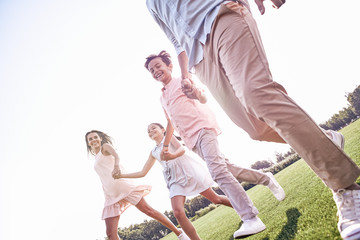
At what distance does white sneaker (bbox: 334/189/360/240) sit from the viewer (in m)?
1.32

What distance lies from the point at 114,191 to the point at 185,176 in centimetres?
Result: 164

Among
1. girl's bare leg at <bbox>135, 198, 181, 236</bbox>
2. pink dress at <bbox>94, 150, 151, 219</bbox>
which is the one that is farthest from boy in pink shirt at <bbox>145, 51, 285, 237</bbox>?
pink dress at <bbox>94, 150, 151, 219</bbox>

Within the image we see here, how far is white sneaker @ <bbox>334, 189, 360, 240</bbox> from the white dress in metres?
2.60

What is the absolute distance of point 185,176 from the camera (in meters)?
4.18

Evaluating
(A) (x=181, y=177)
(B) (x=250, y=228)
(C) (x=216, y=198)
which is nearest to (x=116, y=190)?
(A) (x=181, y=177)

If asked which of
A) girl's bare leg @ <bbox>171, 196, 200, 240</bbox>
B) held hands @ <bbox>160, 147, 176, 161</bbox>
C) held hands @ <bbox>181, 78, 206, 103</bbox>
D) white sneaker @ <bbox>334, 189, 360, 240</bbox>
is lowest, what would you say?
white sneaker @ <bbox>334, 189, 360, 240</bbox>

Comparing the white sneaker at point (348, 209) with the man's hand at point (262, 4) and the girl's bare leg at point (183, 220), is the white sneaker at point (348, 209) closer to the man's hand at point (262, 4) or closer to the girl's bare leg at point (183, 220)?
the man's hand at point (262, 4)

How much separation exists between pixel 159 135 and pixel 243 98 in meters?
3.58

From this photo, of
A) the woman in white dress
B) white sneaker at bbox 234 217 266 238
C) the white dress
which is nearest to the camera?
white sneaker at bbox 234 217 266 238

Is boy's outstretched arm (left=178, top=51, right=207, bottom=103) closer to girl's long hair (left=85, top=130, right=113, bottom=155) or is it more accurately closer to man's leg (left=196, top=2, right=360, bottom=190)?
man's leg (left=196, top=2, right=360, bottom=190)

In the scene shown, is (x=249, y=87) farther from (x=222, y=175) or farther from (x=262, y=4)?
(x=222, y=175)

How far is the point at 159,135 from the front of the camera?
5133 mm

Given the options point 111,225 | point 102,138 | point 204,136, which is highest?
point 102,138

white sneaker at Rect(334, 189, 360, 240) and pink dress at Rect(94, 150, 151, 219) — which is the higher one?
pink dress at Rect(94, 150, 151, 219)
